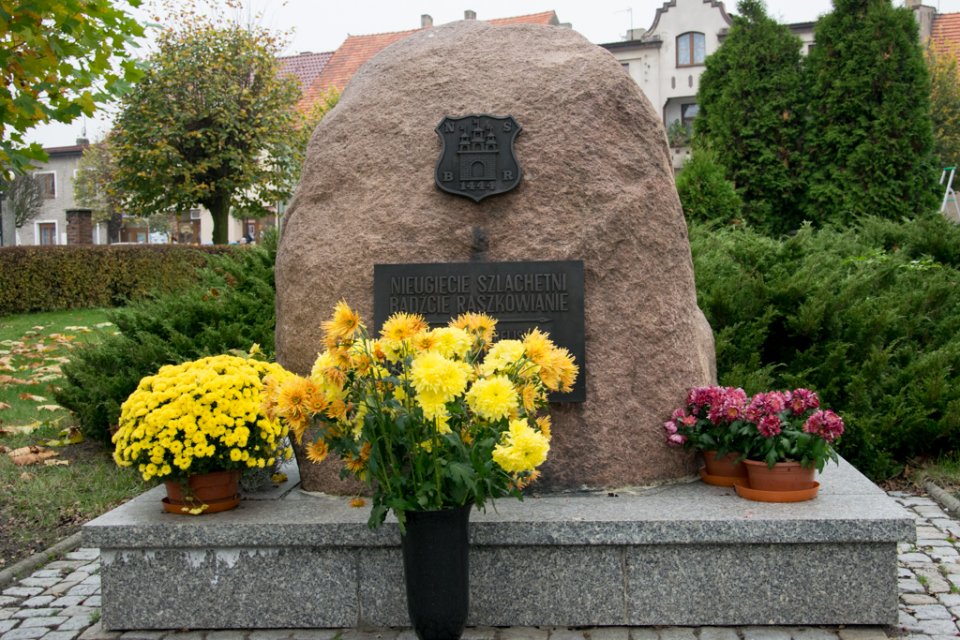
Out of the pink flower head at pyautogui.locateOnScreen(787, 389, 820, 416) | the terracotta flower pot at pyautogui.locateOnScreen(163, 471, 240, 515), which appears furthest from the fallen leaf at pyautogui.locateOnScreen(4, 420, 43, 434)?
the pink flower head at pyautogui.locateOnScreen(787, 389, 820, 416)

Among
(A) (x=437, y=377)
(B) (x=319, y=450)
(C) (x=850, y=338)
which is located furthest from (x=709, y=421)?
(C) (x=850, y=338)

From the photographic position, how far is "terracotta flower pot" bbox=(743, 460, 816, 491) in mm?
3438

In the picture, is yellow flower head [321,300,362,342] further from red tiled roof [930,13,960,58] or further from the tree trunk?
red tiled roof [930,13,960,58]

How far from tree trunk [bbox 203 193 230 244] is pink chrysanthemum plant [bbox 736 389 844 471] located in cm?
1801

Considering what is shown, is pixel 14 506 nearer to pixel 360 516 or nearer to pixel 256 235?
pixel 360 516

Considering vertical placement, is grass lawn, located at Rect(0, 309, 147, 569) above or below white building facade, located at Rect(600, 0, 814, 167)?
below

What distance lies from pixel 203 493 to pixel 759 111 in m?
15.0

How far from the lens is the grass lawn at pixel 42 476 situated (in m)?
4.73

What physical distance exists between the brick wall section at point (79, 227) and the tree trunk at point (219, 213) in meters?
6.60

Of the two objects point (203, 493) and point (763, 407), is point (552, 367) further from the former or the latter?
point (203, 493)

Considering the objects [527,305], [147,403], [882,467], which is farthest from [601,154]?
[882,467]

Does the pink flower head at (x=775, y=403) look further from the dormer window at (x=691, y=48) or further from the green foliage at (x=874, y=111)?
the dormer window at (x=691, y=48)

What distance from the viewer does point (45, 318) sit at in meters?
13.7

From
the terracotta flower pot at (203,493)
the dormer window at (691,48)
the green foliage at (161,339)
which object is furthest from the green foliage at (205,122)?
the terracotta flower pot at (203,493)
